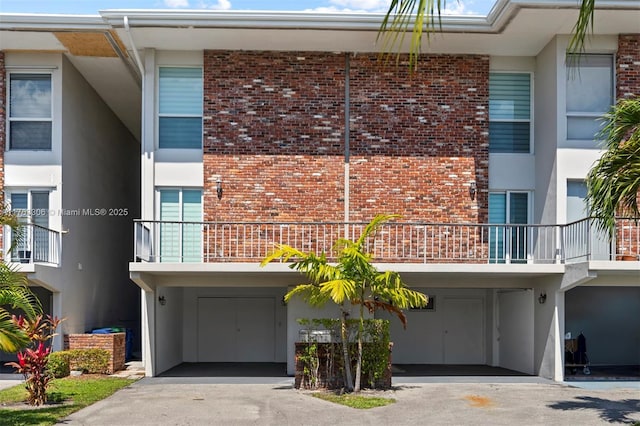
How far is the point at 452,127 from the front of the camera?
1641 centimetres

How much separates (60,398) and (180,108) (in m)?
6.97

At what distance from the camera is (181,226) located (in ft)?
52.6

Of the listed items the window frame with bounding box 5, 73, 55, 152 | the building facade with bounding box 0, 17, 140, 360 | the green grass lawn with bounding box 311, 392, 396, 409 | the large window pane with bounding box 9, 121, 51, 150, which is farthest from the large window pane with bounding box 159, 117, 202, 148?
the green grass lawn with bounding box 311, 392, 396, 409

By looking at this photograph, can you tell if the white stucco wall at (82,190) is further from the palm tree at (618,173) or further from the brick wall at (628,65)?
the brick wall at (628,65)

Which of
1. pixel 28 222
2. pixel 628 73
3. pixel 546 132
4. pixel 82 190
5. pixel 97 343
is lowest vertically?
pixel 97 343

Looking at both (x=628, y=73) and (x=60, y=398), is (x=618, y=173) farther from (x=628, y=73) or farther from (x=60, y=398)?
(x=60, y=398)

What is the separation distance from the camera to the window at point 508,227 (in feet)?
53.1

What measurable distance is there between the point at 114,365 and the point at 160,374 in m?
1.05

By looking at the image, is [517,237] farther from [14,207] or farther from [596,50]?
[14,207]

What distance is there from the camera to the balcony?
15531mm

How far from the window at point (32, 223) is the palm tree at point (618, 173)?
11.2 metres

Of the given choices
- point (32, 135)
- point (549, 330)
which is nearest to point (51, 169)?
point (32, 135)

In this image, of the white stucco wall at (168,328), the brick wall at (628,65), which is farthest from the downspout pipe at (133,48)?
the brick wall at (628,65)

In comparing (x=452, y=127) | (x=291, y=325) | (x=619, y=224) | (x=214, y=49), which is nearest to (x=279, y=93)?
(x=214, y=49)
